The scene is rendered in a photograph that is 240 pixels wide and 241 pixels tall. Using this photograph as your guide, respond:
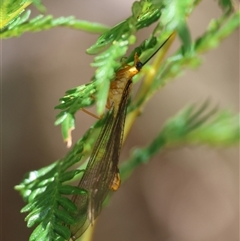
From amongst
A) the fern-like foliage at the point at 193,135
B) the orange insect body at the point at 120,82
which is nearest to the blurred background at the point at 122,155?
the fern-like foliage at the point at 193,135

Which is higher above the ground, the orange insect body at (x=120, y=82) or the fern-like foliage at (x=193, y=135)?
the orange insect body at (x=120, y=82)

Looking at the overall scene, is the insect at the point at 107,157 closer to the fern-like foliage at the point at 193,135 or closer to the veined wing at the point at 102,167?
the veined wing at the point at 102,167

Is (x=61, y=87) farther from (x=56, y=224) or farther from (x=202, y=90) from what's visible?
(x=56, y=224)

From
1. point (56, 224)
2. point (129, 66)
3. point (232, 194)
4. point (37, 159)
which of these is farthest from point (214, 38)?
point (232, 194)

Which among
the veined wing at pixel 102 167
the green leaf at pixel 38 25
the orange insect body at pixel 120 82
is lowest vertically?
the veined wing at pixel 102 167

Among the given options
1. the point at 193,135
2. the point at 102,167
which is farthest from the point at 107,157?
the point at 193,135

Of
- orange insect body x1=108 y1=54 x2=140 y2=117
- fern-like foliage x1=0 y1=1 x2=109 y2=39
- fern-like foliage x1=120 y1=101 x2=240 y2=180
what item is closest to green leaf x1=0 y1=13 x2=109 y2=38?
fern-like foliage x1=0 y1=1 x2=109 y2=39
